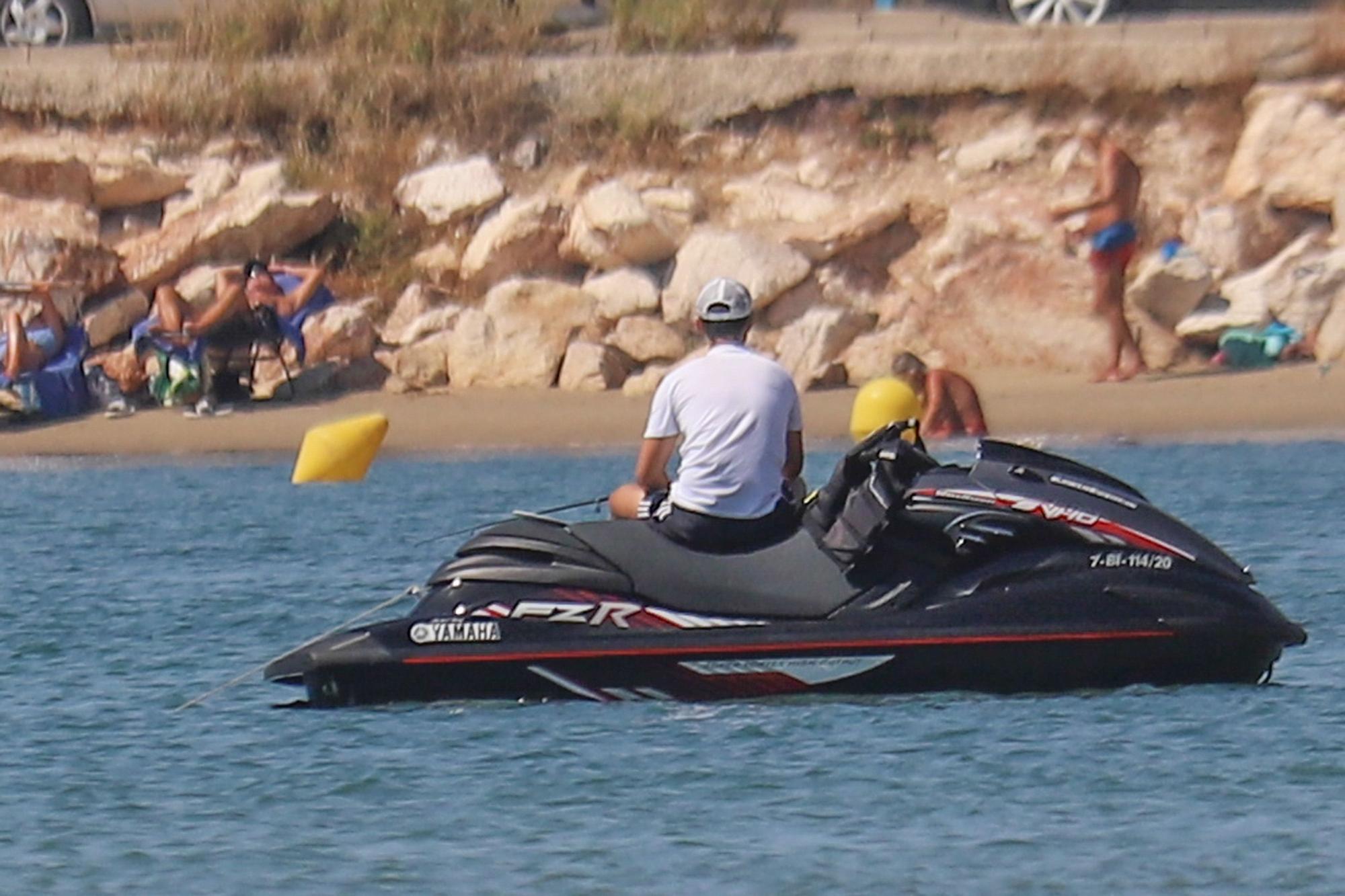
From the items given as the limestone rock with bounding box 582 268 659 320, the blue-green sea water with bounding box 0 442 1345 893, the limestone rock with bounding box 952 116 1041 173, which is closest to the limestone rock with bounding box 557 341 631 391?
the limestone rock with bounding box 582 268 659 320

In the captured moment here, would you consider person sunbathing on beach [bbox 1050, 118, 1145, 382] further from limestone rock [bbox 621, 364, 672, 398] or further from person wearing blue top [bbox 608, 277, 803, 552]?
person wearing blue top [bbox 608, 277, 803, 552]

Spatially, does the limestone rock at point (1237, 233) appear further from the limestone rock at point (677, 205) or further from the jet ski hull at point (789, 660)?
the jet ski hull at point (789, 660)

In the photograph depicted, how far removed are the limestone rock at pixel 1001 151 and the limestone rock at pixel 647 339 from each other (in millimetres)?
2723

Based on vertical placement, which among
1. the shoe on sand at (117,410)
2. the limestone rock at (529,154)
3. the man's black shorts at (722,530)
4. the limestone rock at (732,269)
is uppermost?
the limestone rock at (529,154)

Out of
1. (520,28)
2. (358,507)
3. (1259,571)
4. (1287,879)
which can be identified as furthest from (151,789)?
(520,28)

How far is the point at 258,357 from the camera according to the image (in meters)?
19.8

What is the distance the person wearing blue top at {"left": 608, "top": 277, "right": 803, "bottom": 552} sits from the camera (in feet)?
29.3

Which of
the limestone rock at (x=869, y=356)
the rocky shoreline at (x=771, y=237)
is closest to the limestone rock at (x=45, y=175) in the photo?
the rocky shoreline at (x=771, y=237)

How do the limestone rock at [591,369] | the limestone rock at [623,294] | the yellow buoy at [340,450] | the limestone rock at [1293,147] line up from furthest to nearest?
1. the limestone rock at [1293,147]
2. the limestone rock at [623,294]
3. the limestone rock at [591,369]
4. the yellow buoy at [340,450]

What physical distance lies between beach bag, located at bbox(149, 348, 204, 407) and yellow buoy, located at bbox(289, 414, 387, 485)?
377 centimetres

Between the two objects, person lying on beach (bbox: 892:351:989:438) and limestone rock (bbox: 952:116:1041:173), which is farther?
limestone rock (bbox: 952:116:1041:173)

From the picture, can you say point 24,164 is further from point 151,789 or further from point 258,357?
point 151,789

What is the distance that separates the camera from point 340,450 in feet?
50.8

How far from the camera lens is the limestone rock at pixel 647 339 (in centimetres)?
1988
